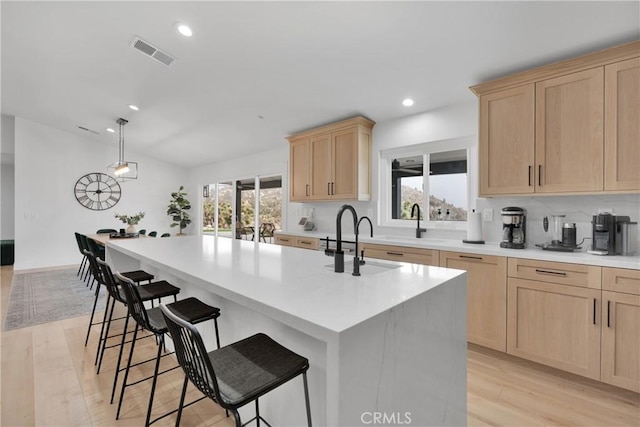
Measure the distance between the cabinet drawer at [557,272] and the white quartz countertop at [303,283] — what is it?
1129 millimetres

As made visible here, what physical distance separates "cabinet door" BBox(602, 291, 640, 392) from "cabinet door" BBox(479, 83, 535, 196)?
97 centimetres

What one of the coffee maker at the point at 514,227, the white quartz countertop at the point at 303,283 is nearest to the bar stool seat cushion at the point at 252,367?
the white quartz countertop at the point at 303,283

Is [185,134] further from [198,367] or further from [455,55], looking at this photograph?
[198,367]

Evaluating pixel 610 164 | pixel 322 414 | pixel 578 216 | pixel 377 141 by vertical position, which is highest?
pixel 377 141

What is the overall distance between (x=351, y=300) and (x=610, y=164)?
91.2 inches

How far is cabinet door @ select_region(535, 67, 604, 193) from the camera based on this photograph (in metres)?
2.16

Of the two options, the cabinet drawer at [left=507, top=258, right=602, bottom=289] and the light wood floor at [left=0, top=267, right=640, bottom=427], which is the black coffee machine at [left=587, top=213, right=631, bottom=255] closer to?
the cabinet drawer at [left=507, top=258, right=602, bottom=289]

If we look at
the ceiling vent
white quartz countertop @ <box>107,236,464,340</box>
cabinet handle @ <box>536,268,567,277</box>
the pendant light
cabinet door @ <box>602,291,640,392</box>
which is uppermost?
the ceiling vent

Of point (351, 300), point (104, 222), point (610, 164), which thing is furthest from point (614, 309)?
point (104, 222)

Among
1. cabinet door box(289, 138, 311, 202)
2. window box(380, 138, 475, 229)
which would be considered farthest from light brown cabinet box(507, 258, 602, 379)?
cabinet door box(289, 138, 311, 202)

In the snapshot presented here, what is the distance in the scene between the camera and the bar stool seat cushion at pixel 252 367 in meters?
1.03

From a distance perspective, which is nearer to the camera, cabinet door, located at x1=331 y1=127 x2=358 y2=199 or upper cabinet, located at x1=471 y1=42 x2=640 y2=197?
upper cabinet, located at x1=471 y1=42 x2=640 y2=197

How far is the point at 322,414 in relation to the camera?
1288 mm

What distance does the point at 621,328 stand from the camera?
6.31 feet
